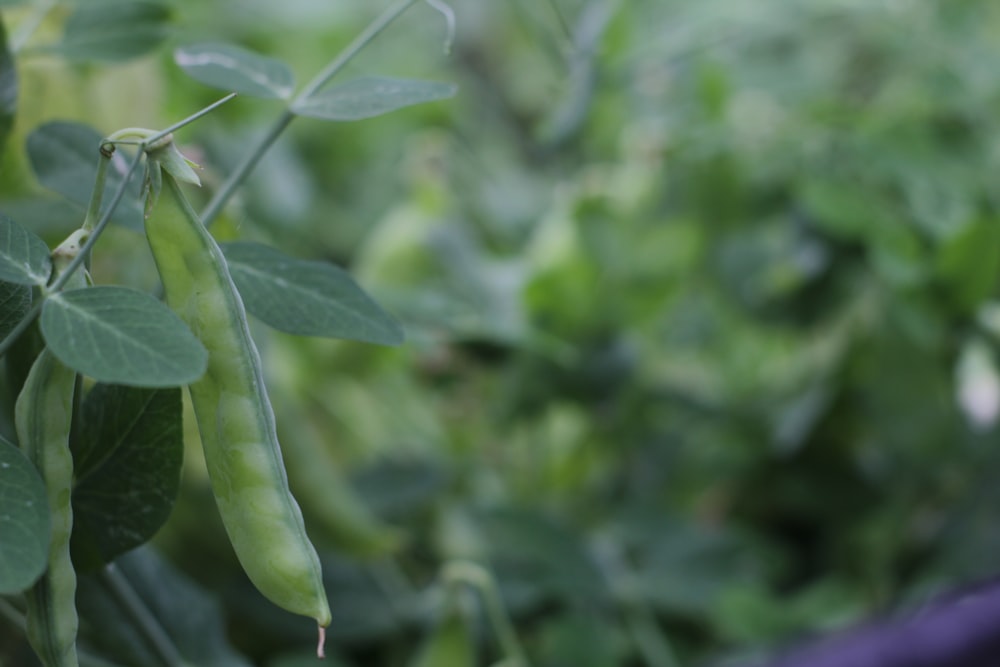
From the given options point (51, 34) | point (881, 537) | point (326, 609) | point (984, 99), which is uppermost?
point (51, 34)

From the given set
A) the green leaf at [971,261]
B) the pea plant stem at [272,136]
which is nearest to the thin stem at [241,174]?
the pea plant stem at [272,136]

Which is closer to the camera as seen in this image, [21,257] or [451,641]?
[21,257]

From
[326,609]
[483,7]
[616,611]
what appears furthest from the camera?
[483,7]

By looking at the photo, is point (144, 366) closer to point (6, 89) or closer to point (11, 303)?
point (11, 303)

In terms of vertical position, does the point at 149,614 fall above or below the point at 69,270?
below

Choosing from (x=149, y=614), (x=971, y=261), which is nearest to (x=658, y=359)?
(x=971, y=261)

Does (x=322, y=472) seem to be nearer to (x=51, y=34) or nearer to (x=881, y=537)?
(x=51, y=34)

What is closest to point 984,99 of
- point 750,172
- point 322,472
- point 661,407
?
point 750,172
